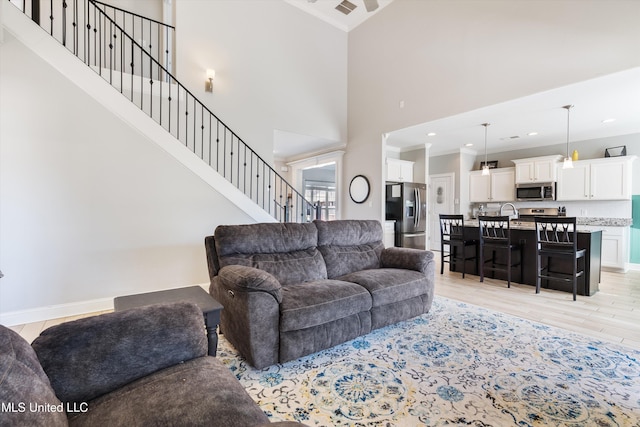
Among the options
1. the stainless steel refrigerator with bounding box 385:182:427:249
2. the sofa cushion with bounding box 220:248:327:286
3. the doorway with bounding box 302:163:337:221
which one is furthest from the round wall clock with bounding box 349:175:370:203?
the doorway with bounding box 302:163:337:221

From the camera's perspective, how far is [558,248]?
12.9 ft

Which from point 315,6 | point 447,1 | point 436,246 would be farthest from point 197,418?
point 436,246

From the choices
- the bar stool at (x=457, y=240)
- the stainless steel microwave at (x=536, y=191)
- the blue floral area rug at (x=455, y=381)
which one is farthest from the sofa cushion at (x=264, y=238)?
the stainless steel microwave at (x=536, y=191)

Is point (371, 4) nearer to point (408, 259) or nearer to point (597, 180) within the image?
point (408, 259)

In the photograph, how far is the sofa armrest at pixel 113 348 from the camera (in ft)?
3.53

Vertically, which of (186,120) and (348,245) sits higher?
(186,120)

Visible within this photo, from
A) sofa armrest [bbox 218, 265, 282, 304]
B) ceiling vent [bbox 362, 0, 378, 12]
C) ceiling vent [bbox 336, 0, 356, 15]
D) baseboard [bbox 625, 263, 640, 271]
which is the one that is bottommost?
baseboard [bbox 625, 263, 640, 271]

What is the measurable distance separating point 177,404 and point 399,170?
6141mm

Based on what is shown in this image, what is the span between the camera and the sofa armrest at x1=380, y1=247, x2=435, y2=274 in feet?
10.1

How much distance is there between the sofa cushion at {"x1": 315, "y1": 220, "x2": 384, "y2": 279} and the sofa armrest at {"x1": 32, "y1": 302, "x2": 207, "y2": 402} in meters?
1.87

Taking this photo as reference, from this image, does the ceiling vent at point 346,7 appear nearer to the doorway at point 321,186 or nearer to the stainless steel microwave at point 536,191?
the doorway at point 321,186

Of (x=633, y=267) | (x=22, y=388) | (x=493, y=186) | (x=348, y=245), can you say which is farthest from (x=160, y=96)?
(x=633, y=267)

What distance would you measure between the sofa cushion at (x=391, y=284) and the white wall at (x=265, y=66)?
3.12 m

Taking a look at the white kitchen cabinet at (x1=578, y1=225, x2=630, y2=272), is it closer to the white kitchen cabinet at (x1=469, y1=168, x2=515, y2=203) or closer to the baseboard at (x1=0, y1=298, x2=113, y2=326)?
the white kitchen cabinet at (x1=469, y1=168, x2=515, y2=203)
